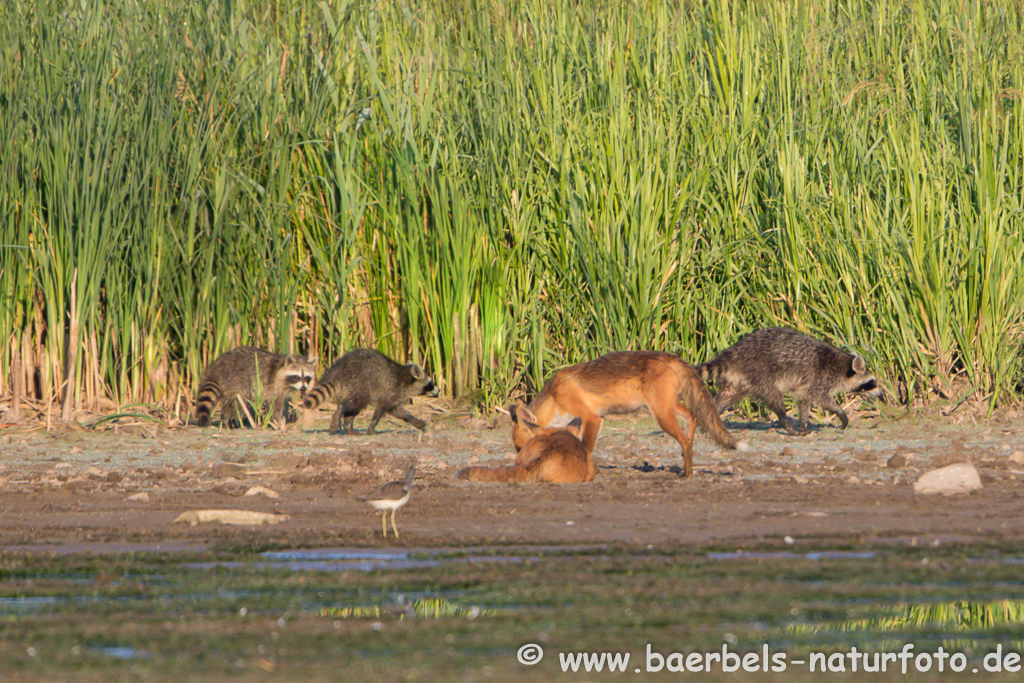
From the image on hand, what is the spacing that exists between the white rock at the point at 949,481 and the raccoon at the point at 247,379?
16.1 feet

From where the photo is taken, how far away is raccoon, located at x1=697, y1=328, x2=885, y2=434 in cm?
933

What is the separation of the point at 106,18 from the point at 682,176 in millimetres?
4563

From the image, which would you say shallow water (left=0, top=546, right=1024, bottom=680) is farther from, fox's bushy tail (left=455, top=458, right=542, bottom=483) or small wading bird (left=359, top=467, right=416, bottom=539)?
fox's bushy tail (left=455, top=458, right=542, bottom=483)

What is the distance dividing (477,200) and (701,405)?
11.8 feet

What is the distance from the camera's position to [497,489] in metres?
6.34

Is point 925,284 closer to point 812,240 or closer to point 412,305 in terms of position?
point 812,240

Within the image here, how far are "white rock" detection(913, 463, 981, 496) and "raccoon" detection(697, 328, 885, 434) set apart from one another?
3.20 meters

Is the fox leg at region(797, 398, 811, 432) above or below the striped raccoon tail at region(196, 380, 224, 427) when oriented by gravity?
below

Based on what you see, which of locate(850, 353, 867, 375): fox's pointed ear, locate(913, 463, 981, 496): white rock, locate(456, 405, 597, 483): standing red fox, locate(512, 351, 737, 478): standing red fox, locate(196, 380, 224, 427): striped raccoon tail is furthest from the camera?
locate(196, 380, 224, 427): striped raccoon tail

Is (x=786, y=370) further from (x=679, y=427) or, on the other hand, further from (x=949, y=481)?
(x=949, y=481)

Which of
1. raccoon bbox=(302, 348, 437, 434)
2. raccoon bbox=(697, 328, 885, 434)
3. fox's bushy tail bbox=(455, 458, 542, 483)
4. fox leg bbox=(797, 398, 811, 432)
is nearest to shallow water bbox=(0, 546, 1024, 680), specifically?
fox's bushy tail bbox=(455, 458, 542, 483)

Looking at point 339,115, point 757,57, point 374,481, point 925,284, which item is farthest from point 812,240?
point 374,481

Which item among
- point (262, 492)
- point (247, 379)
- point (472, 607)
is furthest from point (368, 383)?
point (472, 607)

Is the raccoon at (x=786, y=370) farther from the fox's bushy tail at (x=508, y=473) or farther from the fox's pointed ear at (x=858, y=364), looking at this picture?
the fox's bushy tail at (x=508, y=473)
